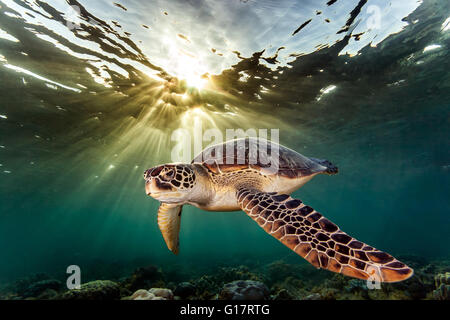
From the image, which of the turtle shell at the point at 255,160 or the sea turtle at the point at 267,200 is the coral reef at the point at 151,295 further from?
the turtle shell at the point at 255,160

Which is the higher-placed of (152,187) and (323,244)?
(152,187)

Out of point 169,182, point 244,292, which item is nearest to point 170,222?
point 169,182

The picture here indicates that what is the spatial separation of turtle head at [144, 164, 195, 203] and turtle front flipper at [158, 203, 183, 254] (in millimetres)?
890

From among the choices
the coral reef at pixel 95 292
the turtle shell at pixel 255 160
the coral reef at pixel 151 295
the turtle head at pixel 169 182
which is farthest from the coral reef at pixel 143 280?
the turtle shell at pixel 255 160

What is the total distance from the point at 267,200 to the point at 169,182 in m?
1.53

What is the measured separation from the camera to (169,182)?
2967 millimetres

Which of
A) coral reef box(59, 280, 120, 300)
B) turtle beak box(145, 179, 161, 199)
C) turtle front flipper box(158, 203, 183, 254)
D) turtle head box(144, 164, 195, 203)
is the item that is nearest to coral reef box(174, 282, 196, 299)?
coral reef box(59, 280, 120, 300)

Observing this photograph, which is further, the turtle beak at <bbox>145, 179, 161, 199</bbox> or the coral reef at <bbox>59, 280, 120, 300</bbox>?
the coral reef at <bbox>59, 280, 120, 300</bbox>

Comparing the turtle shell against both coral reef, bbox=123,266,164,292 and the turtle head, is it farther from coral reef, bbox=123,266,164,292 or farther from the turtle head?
coral reef, bbox=123,266,164,292

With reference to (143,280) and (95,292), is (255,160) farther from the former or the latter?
(143,280)

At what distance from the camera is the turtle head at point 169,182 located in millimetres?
2859

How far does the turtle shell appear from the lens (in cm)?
366
